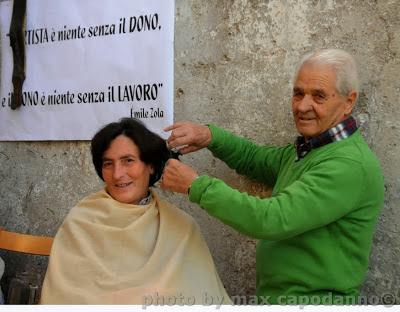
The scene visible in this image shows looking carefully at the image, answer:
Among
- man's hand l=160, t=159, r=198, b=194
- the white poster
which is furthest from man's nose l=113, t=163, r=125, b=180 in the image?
the white poster

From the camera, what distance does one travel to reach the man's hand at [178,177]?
2.25 m

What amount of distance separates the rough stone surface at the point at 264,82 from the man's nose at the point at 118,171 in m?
0.66

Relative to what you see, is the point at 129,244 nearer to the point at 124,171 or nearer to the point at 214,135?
the point at 124,171

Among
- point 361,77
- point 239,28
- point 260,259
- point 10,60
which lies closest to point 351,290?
point 260,259

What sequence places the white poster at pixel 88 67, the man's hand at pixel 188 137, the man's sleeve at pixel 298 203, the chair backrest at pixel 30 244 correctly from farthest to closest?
the white poster at pixel 88 67, the chair backrest at pixel 30 244, the man's hand at pixel 188 137, the man's sleeve at pixel 298 203

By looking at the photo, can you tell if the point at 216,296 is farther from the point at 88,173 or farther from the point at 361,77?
the point at 88,173

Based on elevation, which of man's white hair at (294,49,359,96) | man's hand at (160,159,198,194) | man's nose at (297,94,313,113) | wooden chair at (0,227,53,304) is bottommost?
wooden chair at (0,227,53,304)

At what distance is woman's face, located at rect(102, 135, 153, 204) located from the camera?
8.29 feet

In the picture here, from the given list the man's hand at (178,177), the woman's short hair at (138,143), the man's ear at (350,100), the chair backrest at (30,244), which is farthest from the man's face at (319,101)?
the chair backrest at (30,244)

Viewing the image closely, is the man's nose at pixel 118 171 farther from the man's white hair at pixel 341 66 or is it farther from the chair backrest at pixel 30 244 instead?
the man's white hair at pixel 341 66

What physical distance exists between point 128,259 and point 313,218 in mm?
801

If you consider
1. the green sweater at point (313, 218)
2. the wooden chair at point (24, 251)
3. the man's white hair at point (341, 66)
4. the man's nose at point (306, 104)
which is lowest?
the wooden chair at point (24, 251)

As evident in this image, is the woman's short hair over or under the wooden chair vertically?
over

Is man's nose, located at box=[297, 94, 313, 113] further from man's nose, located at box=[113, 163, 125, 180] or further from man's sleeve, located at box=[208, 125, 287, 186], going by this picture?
man's nose, located at box=[113, 163, 125, 180]
